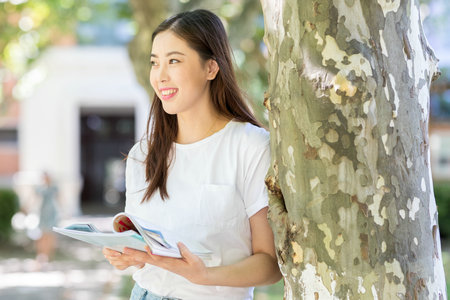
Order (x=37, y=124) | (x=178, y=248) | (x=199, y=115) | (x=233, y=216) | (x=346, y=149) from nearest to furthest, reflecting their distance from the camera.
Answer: (x=346, y=149) < (x=178, y=248) < (x=233, y=216) < (x=199, y=115) < (x=37, y=124)

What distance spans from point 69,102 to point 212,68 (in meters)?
18.2

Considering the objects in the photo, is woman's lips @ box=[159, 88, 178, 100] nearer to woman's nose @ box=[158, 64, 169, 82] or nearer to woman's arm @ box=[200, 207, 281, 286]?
woman's nose @ box=[158, 64, 169, 82]

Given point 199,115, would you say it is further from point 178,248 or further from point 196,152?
point 178,248

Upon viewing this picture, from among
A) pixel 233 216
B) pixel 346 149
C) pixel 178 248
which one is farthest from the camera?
pixel 233 216

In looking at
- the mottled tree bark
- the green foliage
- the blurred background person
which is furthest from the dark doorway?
the mottled tree bark

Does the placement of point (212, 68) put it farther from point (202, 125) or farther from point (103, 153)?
point (103, 153)

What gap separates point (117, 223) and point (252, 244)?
472 mm

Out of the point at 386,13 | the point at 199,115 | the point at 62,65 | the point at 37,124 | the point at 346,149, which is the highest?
the point at 62,65

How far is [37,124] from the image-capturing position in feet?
64.4

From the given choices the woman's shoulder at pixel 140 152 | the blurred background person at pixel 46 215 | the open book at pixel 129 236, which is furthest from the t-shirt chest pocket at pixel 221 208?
the blurred background person at pixel 46 215

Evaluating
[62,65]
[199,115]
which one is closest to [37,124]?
[62,65]

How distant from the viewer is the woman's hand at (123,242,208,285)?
2.00m

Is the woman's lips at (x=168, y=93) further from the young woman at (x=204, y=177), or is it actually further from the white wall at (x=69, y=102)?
the white wall at (x=69, y=102)

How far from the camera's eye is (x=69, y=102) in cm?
1989
